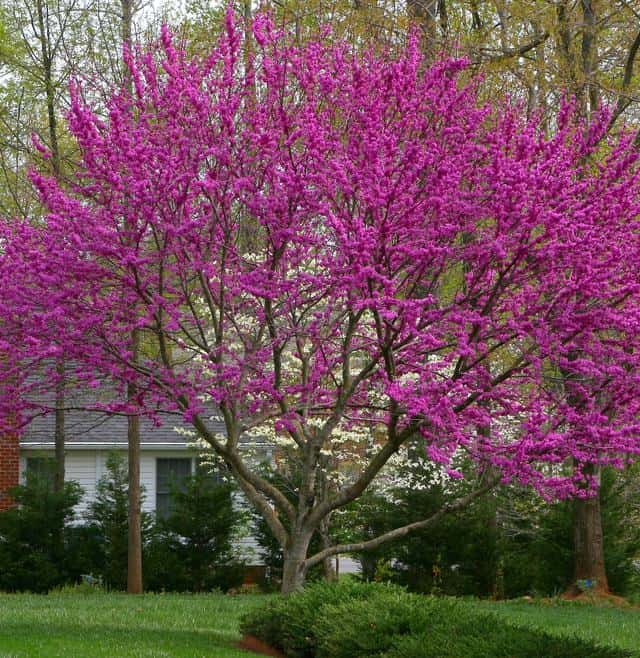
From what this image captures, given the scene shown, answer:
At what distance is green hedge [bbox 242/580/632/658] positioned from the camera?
6840 millimetres

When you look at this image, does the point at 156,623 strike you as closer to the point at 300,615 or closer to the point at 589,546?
the point at 300,615

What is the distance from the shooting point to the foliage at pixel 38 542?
17859 mm

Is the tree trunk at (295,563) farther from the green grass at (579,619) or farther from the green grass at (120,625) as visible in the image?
the green grass at (579,619)

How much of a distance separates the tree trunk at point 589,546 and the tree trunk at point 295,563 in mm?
6959

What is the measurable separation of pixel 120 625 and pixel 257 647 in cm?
234

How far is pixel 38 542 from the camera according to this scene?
18.2 meters

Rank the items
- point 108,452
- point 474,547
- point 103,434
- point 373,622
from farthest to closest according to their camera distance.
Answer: point 103,434, point 108,452, point 474,547, point 373,622

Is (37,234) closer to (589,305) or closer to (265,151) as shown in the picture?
(265,151)

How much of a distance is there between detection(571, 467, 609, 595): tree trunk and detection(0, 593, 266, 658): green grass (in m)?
4.83

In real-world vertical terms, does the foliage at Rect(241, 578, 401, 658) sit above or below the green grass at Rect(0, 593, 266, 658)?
above

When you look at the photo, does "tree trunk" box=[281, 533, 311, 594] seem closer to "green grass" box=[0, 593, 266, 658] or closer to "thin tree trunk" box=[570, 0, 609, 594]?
"green grass" box=[0, 593, 266, 658]

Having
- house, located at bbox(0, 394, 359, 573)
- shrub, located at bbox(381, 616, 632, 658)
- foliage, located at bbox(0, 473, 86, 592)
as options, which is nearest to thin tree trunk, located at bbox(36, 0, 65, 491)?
foliage, located at bbox(0, 473, 86, 592)

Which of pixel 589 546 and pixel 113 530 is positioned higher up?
pixel 113 530

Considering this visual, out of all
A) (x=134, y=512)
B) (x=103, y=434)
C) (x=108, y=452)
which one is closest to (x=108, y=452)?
(x=108, y=452)
